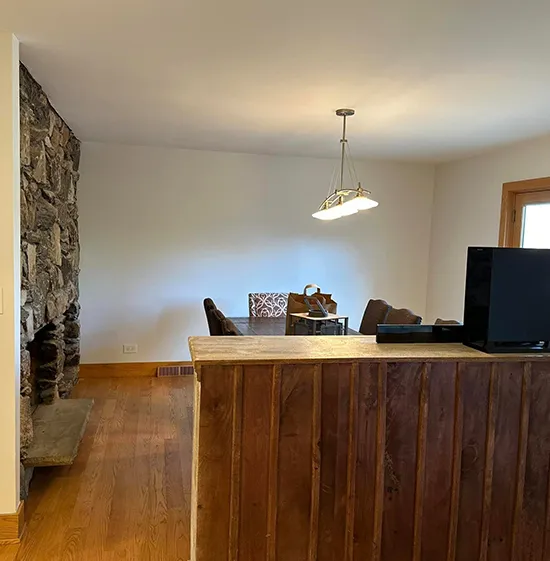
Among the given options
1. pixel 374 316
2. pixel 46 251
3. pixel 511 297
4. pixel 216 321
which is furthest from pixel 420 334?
pixel 46 251

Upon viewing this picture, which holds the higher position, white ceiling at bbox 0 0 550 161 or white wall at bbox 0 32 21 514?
white ceiling at bbox 0 0 550 161

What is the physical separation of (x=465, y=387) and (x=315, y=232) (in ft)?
12.6

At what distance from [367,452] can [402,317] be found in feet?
6.24

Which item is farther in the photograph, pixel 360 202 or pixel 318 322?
pixel 360 202

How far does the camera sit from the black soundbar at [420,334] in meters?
2.08

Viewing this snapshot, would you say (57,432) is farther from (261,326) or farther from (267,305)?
(267,305)

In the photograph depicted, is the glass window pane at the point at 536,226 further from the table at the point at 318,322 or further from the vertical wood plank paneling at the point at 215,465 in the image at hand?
the vertical wood plank paneling at the point at 215,465

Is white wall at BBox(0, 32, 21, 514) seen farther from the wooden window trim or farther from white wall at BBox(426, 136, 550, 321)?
the wooden window trim

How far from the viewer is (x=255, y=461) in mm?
1828

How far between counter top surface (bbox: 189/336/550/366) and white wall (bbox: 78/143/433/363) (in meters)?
3.36

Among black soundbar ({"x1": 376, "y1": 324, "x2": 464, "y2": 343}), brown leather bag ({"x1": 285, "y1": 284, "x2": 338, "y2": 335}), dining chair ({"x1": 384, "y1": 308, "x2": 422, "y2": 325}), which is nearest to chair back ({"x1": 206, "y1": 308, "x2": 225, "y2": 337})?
brown leather bag ({"x1": 285, "y1": 284, "x2": 338, "y2": 335})

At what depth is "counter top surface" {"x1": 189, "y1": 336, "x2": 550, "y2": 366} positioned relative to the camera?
1810mm

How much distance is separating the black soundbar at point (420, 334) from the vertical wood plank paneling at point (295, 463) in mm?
413

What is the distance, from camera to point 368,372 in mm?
1874
